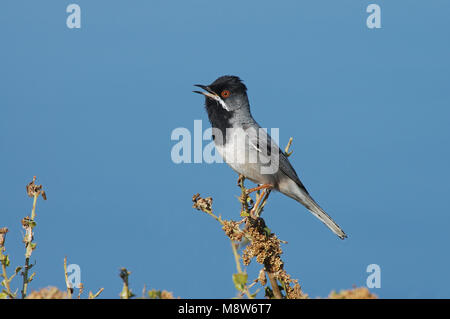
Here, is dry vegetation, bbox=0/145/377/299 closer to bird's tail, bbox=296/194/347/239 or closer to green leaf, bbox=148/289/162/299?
green leaf, bbox=148/289/162/299

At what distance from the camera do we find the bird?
4133mm

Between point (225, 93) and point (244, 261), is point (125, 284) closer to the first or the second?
point (244, 261)

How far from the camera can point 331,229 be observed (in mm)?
4207

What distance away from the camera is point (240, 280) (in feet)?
5.14

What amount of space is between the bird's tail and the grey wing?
8cm

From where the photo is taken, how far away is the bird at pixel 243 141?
4.13 m

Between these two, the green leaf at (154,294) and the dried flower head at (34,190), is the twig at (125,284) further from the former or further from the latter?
the dried flower head at (34,190)

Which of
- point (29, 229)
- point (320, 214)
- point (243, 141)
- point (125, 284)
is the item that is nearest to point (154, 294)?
point (125, 284)

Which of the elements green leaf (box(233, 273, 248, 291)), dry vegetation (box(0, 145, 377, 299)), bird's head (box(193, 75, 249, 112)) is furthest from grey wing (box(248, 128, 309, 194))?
green leaf (box(233, 273, 248, 291))

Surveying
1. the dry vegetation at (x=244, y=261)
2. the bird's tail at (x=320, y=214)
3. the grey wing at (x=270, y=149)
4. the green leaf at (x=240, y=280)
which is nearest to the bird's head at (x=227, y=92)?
the grey wing at (x=270, y=149)
